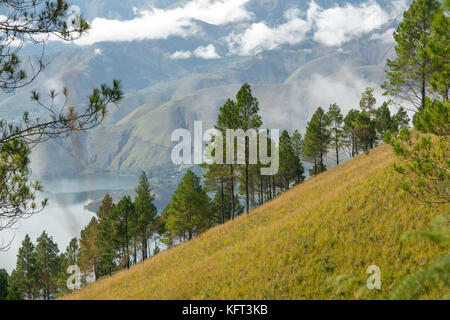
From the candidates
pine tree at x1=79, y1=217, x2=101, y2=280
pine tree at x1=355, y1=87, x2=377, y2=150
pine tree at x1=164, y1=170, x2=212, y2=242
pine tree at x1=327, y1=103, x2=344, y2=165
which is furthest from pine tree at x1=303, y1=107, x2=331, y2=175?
pine tree at x1=79, y1=217, x2=101, y2=280

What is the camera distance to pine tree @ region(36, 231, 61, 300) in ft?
169

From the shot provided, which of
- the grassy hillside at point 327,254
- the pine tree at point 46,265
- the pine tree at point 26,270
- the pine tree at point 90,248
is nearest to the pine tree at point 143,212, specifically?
the pine tree at point 90,248

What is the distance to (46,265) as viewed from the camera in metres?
53.2

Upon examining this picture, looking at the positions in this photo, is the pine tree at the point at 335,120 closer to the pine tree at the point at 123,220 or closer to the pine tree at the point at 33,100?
the pine tree at the point at 123,220

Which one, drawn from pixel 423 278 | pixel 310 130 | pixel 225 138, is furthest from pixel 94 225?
pixel 423 278

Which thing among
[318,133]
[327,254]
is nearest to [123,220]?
[327,254]

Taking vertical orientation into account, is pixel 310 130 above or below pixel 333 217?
above

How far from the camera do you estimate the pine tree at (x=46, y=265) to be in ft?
169

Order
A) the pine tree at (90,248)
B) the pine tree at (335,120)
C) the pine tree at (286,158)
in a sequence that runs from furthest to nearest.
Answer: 1. the pine tree at (335,120)
2. the pine tree at (286,158)
3. the pine tree at (90,248)

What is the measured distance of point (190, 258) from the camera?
20.5 meters

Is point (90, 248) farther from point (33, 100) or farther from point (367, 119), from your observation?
point (367, 119)

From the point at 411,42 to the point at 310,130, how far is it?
96.0 feet

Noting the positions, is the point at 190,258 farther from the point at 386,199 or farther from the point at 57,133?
the point at 57,133
